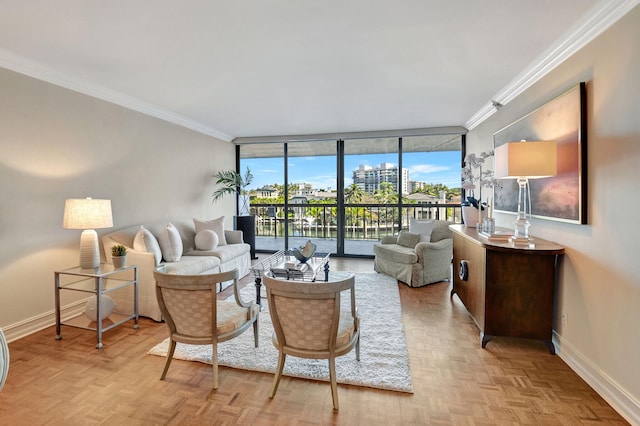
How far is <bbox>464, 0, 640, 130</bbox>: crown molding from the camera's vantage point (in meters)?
1.93

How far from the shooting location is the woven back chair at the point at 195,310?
1.98 meters

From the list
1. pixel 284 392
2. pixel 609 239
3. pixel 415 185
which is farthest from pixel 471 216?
pixel 284 392

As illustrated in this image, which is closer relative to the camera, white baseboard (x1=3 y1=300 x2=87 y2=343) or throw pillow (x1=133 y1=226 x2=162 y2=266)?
white baseboard (x1=3 y1=300 x2=87 y2=343)

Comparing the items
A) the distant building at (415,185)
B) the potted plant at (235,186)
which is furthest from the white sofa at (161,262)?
the distant building at (415,185)

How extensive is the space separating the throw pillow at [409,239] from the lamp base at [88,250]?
12.8 ft

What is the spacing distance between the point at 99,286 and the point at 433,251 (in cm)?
384

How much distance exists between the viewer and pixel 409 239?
4715 mm

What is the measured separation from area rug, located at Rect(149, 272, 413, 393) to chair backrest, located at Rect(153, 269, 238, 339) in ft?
1.52

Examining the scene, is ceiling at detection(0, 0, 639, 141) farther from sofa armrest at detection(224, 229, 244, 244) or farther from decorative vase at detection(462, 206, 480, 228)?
sofa armrest at detection(224, 229, 244, 244)

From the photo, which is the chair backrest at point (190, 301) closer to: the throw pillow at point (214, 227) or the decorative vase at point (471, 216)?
the throw pillow at point (214, 227)

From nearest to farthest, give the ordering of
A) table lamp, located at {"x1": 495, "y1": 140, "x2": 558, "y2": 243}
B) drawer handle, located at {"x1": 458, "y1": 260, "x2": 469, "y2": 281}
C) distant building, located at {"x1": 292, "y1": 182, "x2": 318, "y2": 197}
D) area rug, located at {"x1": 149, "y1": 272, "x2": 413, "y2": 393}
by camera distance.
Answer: area rug, located at {"x1": 149, "y1": 272, "x2": 413, "y2": 393} → table lamp, located at {"x1": 495, "y1": 140, "x2": 558, "y2": 243} → drawer handle, located at {"x1": 458, "y1": 260, "x2": 469, "y2": 281} → distant building, located at {"x1": 292, "y1": 182, "x2": 318, "y2": 197}

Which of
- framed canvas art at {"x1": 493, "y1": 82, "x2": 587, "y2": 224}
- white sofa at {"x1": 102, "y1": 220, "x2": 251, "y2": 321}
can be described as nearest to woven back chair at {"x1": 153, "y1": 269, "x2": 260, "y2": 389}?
white sofa at {"x1": 102, "y1": 220, "x2": 251, "y2": 321}

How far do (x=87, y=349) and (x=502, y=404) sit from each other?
3.18 metres

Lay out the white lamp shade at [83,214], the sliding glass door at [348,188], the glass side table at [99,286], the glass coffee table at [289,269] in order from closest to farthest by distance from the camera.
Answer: the glass side table at [99,286]
the white lamp shade at [83,214]
the glass coffee table at [289,269]
the sliding glass door at [348,188]
